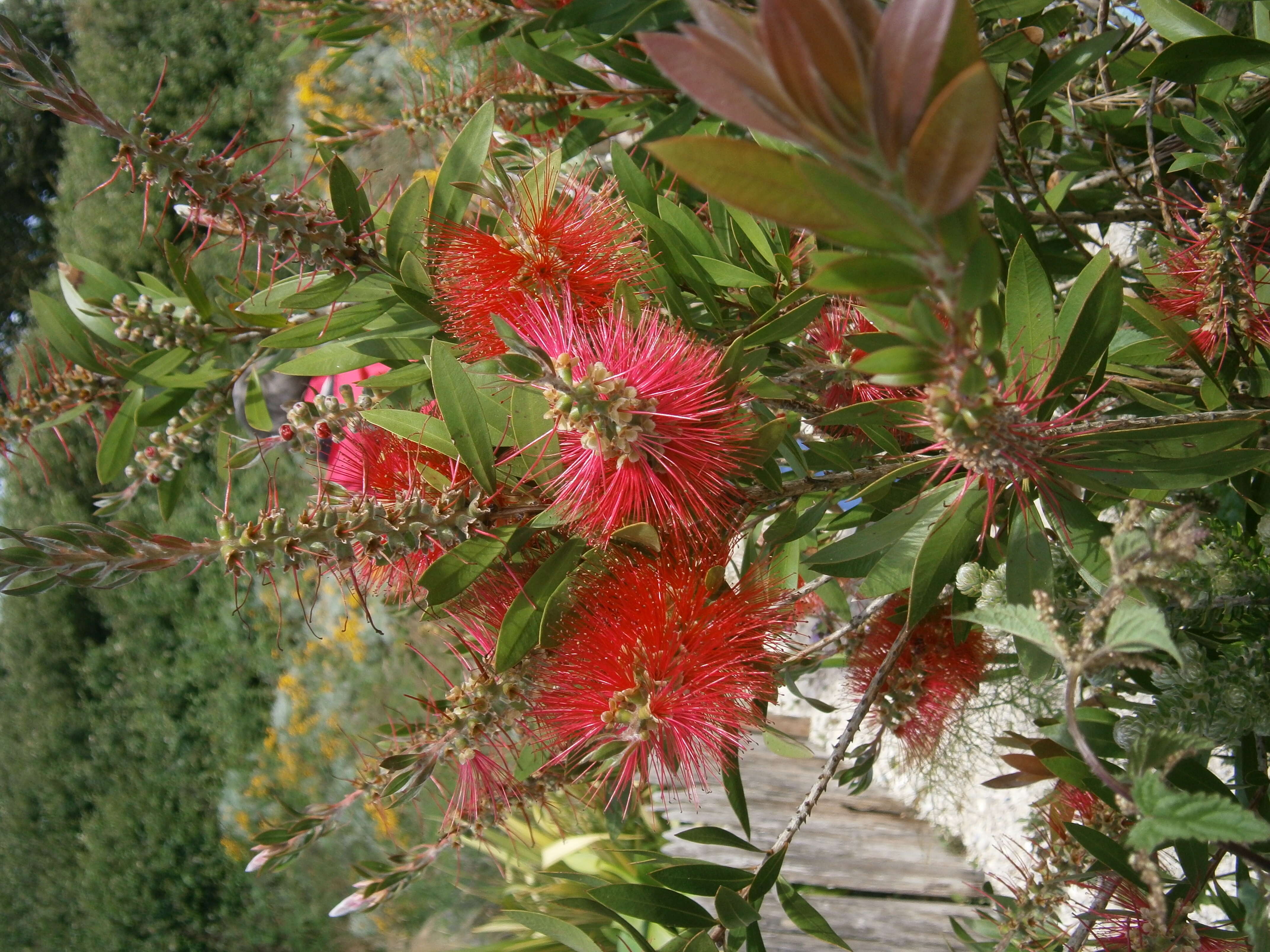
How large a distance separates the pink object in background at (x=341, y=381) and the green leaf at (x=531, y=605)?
0.42m

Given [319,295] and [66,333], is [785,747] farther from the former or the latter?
[66,333]

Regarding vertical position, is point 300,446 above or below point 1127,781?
above

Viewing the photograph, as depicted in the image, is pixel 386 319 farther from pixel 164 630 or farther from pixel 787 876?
pixel 164 630

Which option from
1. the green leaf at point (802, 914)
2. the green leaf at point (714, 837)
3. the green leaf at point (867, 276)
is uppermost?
the green leaf at point (867, 276)

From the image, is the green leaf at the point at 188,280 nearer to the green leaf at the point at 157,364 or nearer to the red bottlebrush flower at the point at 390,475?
the green leaf at the point at 157,364

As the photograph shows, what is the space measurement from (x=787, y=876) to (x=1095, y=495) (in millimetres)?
1854

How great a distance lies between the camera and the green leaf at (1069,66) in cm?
80

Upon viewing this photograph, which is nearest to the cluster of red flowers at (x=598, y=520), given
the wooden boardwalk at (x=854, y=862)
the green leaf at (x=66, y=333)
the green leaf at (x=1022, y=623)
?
the green leaf at (x=1022, y=623)

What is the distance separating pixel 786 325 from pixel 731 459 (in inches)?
4.3

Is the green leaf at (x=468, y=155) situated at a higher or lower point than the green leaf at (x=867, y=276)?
higher

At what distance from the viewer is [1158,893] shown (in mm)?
409

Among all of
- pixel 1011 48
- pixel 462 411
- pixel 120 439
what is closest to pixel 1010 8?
pixel 1011 48

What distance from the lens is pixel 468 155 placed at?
73cm

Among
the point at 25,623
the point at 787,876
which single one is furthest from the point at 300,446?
the point at 25,623
